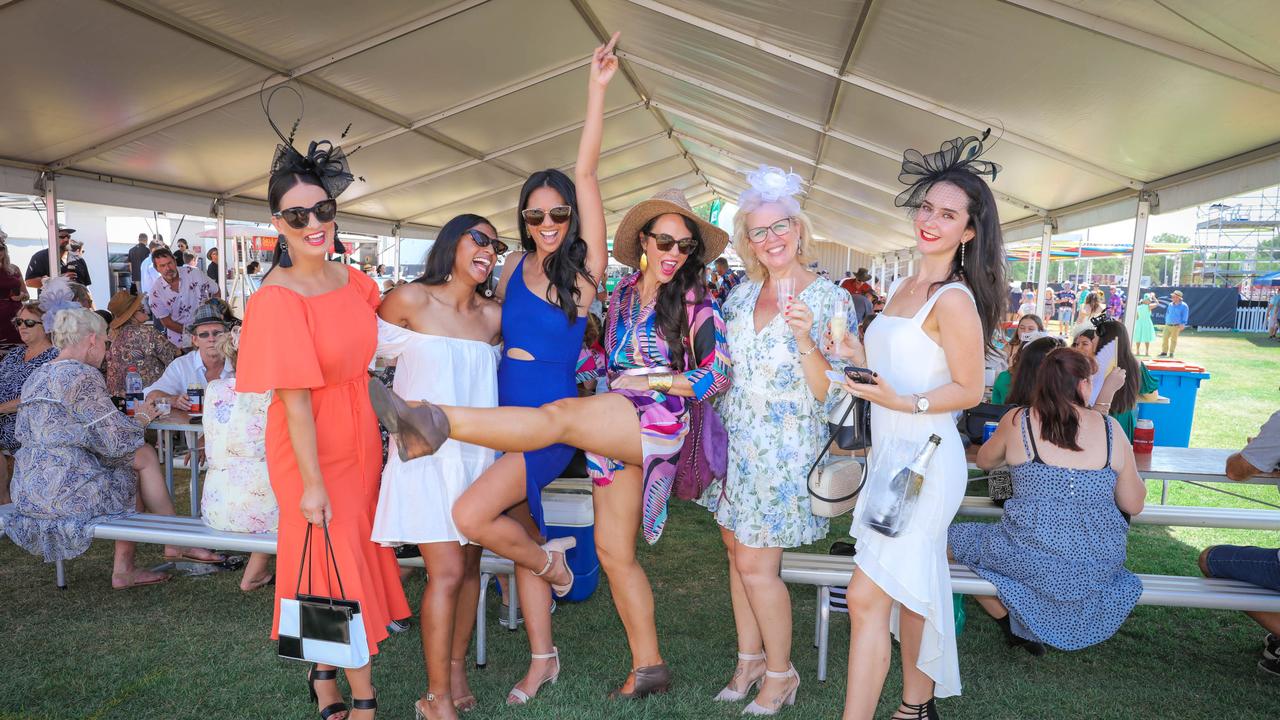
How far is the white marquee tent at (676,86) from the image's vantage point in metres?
4.50

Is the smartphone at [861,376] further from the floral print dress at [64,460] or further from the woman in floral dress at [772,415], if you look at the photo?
the floral print dress at [64,460]

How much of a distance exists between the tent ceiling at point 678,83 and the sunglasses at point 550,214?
3.16m

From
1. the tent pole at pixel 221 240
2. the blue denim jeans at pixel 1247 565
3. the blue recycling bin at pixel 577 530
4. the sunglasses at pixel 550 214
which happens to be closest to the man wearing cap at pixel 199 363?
the blue recycling bin at pixel 577 530

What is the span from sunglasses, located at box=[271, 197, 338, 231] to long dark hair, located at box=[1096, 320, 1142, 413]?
404 centimetres

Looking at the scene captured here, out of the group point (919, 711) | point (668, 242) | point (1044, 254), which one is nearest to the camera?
point (919, 711)

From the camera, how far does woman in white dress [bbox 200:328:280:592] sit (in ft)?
10.6

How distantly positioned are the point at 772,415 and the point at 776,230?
0.63 meters

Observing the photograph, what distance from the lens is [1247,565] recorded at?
2.93m

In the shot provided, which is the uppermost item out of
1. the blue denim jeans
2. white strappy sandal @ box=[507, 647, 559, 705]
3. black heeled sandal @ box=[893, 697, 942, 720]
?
the blue denim jeans

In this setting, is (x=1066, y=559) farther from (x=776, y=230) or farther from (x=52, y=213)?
(x=52, y=213)

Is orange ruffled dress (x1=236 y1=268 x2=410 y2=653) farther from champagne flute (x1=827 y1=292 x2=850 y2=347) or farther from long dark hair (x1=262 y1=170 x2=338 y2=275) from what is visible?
champagne flute (x1=827 y1=292 x2=850 y2=347)

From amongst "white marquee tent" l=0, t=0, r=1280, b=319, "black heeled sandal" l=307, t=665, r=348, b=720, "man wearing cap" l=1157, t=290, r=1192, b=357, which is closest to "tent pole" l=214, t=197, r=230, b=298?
"white marquee tent" l=0, t=0, r=1280, b=319

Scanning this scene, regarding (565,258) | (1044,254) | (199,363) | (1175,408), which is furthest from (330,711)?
(1044,254)

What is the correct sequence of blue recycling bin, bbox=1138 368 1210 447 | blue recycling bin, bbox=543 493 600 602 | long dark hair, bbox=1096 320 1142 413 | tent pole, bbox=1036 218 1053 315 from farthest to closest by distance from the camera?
tent pole, bbox=1036 218 1053 315
blue recycling bin, bbox=1138 368 1210 447
long dark hair, bbox=1096 320 1142 413
blue recycling bin, bbox=543 493 600 602
